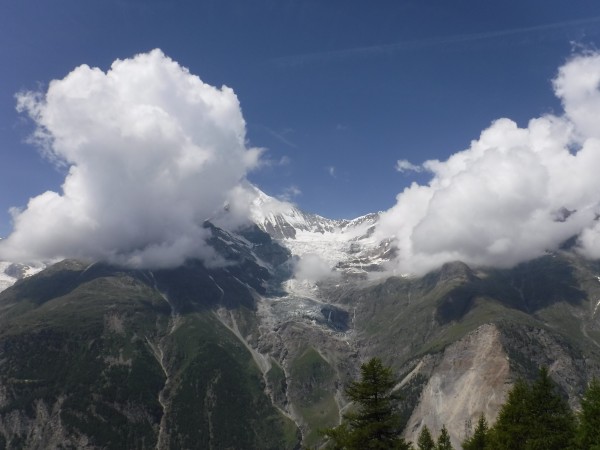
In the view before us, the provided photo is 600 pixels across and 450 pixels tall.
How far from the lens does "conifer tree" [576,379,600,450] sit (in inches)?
1449

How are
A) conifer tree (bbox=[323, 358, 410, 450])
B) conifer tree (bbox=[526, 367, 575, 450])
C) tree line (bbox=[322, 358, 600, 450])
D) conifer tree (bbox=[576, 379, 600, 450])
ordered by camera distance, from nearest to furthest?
conifer tree (bbox=[576, 379, 600, 450])
tree line (bbox=[322, 358, 600, 450])
conifer tree (bbox=[323, 358, 410, 450])
conifer tree (bbox=[526, 367, 575, 450])

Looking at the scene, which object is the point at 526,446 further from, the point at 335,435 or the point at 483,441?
the point at 483,441

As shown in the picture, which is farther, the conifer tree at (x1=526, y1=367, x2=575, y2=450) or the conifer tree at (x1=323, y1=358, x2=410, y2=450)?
the conifer tree at (x1=526, y1=367, x2=575, y2=450)

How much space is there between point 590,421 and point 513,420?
8.35 m

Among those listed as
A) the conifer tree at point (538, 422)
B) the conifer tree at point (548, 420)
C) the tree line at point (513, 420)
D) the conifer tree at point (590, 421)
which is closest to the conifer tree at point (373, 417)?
the tree line at point (513, 420)

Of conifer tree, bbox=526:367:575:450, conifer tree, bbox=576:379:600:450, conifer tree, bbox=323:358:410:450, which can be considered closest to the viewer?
conifer tree, bbox=576:379:600:450

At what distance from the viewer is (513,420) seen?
148ft

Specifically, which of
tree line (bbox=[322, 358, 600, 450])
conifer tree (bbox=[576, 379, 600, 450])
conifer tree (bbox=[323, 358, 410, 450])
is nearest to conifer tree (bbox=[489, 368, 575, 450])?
tree line (bbox=[322, 358, 600, 450])

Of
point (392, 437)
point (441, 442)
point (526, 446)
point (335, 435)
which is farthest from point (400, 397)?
point (441, 442)

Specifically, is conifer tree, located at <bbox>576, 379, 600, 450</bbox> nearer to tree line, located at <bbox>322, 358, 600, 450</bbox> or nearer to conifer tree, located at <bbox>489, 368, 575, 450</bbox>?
tree line, located at <bbox>322, 358, 600, 450</bbox>

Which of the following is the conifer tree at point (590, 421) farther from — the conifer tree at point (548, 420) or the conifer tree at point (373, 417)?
the conifer tree at point (373, 417)

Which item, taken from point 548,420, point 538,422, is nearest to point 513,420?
point 538,422

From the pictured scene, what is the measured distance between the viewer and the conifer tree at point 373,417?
125 feet

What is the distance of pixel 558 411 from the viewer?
1684 inches
